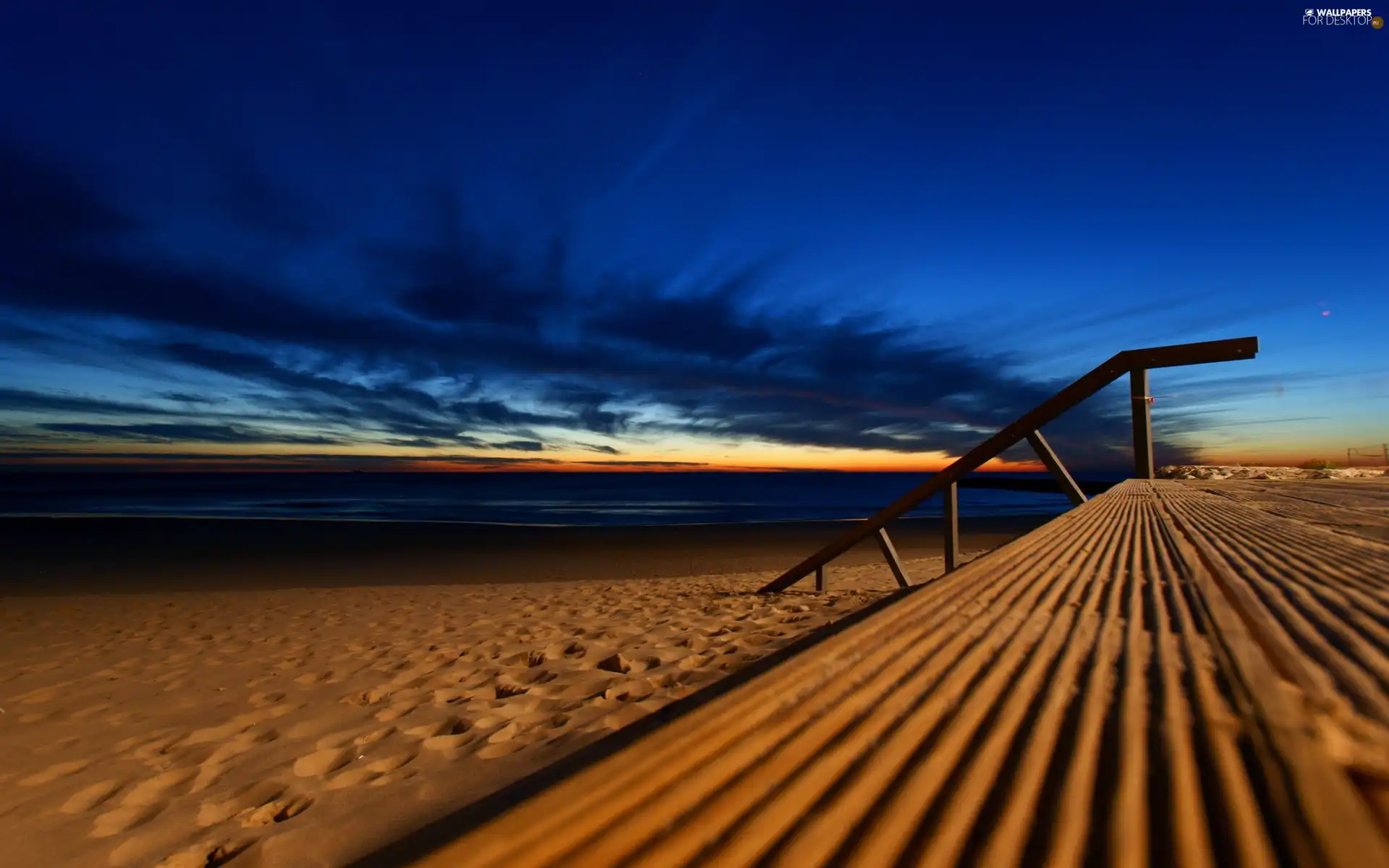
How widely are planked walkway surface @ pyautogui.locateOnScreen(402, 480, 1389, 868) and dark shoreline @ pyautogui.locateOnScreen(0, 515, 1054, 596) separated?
35.0 ft

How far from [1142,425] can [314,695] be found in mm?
8446

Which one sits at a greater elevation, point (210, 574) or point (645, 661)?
point (645, 661)

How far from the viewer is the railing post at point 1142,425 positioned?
625 cm

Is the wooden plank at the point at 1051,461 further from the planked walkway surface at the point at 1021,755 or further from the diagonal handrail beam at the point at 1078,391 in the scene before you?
the planked walkway surface at the point at 1021,755

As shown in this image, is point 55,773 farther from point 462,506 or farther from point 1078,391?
point 462,506

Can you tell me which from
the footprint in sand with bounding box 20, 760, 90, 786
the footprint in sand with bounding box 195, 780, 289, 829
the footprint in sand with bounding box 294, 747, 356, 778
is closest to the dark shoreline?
the footprint in sand with bounding box 20, 760, 90, 786

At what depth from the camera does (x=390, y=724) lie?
3.21 metres

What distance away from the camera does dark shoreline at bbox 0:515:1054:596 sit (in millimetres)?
11531

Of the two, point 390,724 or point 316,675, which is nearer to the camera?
point 390,724

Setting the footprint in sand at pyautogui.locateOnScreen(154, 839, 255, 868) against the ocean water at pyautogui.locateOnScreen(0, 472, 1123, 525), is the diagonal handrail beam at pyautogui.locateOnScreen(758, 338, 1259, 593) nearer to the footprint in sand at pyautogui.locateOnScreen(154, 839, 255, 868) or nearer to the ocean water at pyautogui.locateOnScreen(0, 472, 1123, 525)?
the footprint in sand at pyautogui.locateOnScreen(154, 839, 255, 868)

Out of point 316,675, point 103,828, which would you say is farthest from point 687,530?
point 103,828

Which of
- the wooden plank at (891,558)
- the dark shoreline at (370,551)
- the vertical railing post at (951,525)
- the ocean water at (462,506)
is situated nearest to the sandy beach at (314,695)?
the wooden plank at (891,558)

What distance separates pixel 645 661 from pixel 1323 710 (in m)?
3.43

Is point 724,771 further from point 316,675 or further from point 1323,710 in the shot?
point 316,675
